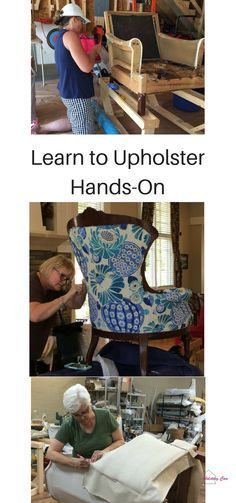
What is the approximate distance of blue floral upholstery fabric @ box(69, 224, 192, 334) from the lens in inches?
75.3

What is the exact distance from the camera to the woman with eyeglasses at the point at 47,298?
1.90m

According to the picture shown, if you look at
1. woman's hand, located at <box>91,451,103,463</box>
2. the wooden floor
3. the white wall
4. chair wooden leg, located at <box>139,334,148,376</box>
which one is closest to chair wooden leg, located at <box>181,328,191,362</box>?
chair wooden leg, located at <box>139,334,148,376</box>

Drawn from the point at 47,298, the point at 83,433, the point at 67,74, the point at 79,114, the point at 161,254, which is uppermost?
the point at 67,74

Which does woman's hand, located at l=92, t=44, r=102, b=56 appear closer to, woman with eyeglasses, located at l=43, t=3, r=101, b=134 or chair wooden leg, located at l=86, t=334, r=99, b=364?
woman with eyeglasses, located at l=43, t=3, r=101, b=134

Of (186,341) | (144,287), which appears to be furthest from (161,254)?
(186,341)

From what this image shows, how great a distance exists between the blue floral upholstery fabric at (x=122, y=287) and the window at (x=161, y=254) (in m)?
0.02

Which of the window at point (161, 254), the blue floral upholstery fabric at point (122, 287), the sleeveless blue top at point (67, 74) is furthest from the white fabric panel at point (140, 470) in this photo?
the sleeveless blue top at point (67, 74)

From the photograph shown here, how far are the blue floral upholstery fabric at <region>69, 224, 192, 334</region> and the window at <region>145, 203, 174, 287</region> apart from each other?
0.02 m

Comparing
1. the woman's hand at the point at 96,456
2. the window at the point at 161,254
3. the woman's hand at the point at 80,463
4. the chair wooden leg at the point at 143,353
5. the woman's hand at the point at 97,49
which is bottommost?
the woman's hand at the point at 80,463

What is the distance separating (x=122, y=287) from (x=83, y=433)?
0.41m

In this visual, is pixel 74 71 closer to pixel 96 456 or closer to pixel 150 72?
pixel 150 72

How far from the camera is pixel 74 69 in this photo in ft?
6.12

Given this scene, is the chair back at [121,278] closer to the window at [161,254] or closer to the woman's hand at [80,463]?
the window at [161,254]
